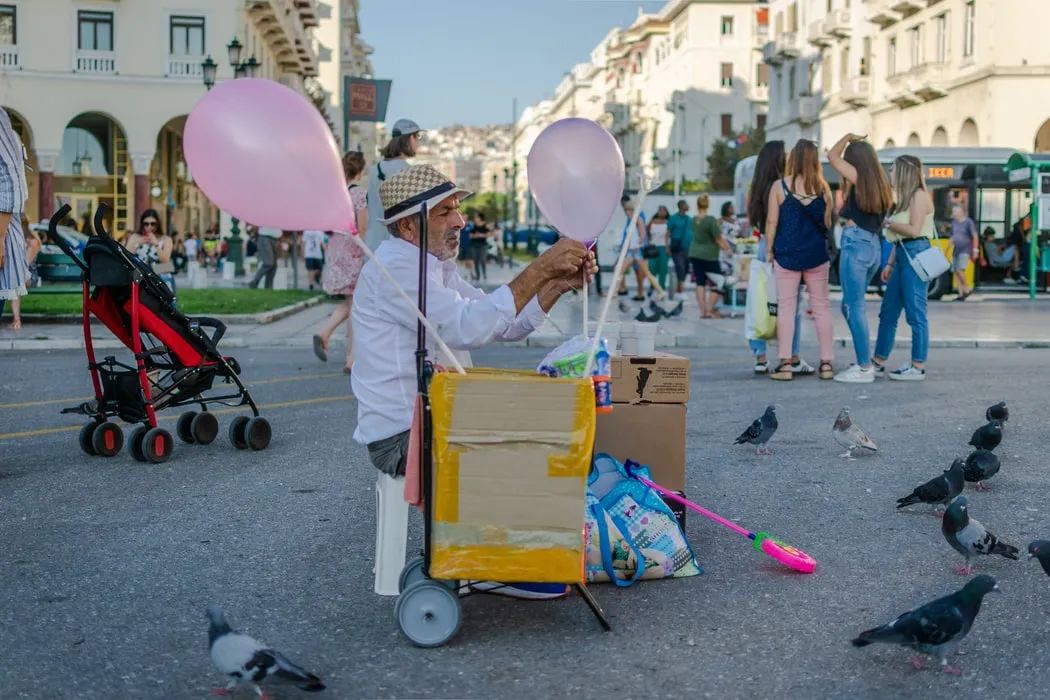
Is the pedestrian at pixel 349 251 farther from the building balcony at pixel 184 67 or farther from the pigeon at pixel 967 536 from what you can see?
the building balcony at pixel 184 67

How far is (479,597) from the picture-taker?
179 inches

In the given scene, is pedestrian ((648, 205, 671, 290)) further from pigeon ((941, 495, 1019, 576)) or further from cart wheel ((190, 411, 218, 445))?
pigeon ((941, 495, 1019, 576))

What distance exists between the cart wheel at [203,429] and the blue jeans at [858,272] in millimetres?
5275

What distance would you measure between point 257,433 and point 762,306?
203 inches

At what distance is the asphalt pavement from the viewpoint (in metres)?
3.74

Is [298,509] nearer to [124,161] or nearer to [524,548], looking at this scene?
[524,548]

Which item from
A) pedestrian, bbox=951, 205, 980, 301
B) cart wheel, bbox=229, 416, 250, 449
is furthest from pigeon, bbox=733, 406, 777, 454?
pedestrian, bbox=951, 205, 980, 301

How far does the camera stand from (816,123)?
186 ft

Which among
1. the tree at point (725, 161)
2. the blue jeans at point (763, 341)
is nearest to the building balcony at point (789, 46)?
the tree at point (725, 161)

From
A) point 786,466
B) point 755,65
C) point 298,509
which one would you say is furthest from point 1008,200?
point 755,65

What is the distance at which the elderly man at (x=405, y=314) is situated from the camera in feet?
13.9

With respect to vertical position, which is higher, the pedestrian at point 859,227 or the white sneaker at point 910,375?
the pedestrian at point 859,227

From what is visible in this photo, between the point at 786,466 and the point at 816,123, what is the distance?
51723 millimetres

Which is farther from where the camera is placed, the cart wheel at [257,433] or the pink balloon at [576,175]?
the cart wheel at [257,433]
